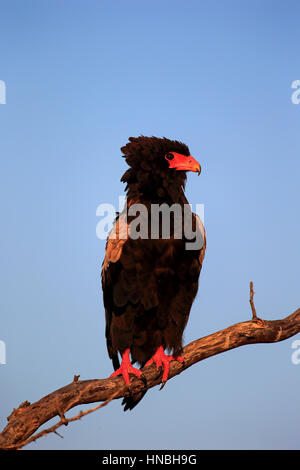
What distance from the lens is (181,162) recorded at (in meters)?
5.68

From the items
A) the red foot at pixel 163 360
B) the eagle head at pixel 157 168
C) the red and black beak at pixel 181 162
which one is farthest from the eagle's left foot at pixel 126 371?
the red and black beak at pixel 181 162

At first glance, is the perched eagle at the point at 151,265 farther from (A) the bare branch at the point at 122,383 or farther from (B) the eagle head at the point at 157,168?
(A) the bare branch at the point at 122,383

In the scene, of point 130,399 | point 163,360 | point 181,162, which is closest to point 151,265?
point 163,360

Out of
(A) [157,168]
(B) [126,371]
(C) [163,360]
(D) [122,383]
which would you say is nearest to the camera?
(D) [122,383]

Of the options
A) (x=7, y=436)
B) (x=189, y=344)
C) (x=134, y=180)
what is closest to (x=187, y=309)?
(x=189, y=344)

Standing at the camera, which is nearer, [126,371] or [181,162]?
[126,371]

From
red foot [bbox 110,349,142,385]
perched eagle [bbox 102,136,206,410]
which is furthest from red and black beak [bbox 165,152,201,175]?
red foot [bbox 110,349,142,385]

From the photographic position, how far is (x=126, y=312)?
5398 mm

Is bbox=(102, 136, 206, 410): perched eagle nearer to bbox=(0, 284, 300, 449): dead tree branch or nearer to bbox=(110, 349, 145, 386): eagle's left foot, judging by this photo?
bbox=(110, 349, 145, 386): eagle's left foot

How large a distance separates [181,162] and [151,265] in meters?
1.24

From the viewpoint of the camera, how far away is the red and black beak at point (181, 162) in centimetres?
566

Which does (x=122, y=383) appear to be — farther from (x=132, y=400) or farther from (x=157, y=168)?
(x=157, y=168)
